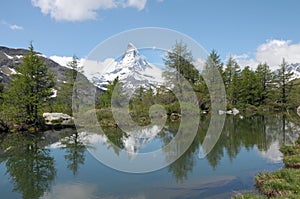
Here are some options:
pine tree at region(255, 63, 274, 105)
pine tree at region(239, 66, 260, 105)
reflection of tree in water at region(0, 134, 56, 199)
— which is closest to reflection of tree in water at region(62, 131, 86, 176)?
reflection of tree in water at region(0, 134, 56, 199)

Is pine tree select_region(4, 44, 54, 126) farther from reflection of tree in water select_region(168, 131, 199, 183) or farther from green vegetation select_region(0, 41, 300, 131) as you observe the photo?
reflection of tree in water select_region(168, 131, 199, 183)

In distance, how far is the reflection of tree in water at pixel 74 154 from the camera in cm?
1081

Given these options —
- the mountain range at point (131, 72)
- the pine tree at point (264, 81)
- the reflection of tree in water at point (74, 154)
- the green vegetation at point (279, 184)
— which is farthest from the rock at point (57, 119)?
the pine tree at point (264, 81)

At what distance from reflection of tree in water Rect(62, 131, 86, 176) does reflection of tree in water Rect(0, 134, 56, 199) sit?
2.27 feet

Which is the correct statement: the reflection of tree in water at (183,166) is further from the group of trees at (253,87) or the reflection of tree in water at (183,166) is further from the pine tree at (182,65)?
the group of trees at (253,87)

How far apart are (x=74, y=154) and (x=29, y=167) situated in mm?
2558

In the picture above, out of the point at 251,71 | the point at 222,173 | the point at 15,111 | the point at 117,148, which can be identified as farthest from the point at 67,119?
the point at 251,71

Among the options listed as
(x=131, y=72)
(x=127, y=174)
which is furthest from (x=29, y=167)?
(x=131, y=72)

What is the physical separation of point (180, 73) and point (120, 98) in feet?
41.9

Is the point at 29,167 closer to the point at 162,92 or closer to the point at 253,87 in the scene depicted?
the point at 162,92

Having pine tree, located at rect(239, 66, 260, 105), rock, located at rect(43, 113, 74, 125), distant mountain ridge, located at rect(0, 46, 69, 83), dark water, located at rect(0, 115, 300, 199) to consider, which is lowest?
dark water, located at rect(0, 115, 300, 199)

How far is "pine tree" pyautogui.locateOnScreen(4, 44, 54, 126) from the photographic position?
71.9 ft

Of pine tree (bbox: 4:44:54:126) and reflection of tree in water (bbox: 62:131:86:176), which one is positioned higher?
pine tree (bbox: 4:44:54:126)

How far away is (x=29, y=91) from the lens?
73.6 feet
